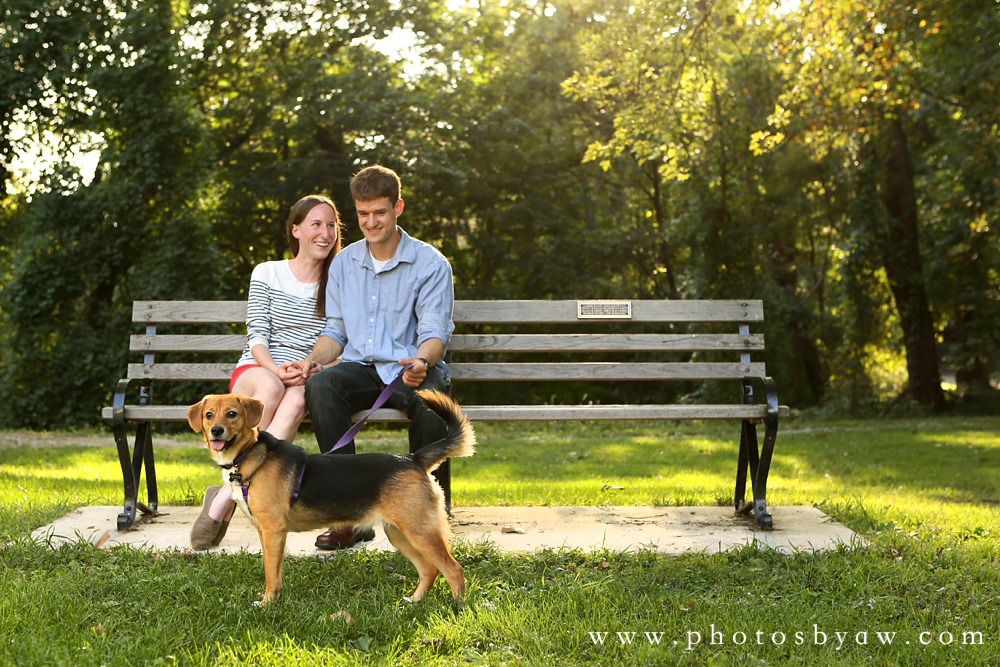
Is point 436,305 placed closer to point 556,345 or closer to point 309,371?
point 309,371

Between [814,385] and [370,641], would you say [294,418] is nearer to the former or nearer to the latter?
[370,641]

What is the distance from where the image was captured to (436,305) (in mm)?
4793

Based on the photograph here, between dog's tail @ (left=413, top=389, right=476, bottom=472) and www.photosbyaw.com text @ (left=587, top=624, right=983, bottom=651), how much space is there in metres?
0.92

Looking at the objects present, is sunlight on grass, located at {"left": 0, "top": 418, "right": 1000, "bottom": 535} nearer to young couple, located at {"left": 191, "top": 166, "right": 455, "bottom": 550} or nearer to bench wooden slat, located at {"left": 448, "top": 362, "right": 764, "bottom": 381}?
bench wooden slat, located at {"left": 448, "top": 362, "right": 764, "bottom": 381}

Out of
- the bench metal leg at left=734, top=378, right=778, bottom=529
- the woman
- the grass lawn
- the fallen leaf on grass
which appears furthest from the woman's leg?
the bench metal leg at left=734, top=378, right=778, bottom=529

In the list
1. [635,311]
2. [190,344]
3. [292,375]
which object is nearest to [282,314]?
[292,375]

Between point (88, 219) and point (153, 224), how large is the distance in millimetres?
1121

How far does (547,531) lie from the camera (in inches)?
190

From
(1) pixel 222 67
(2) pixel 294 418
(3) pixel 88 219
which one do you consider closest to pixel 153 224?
(3) pixel 88 219

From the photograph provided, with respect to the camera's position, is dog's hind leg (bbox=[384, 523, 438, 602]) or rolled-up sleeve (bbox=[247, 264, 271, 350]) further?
rolled-up sleeve (bbox=[247, 264, 271, 350])

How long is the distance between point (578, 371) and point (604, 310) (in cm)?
43

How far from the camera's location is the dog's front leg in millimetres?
3564

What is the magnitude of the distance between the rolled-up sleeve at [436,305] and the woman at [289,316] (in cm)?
66

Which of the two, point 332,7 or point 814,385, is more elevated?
point 332,7
